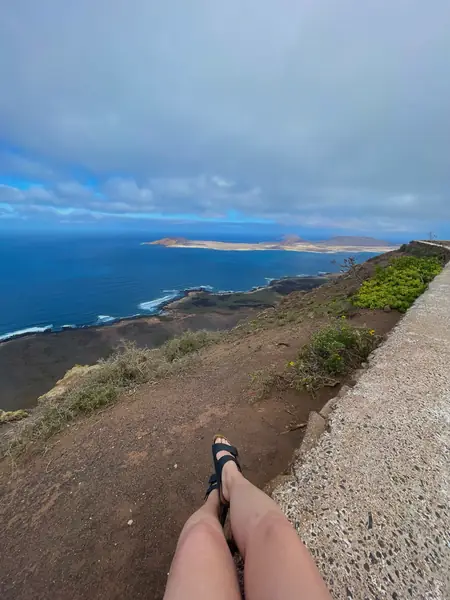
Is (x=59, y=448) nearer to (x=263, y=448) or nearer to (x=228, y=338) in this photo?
(x=263, y=448)

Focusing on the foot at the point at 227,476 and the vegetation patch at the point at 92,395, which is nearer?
the foot at the point at 227,476

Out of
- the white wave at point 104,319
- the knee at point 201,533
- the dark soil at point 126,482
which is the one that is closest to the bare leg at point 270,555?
the knee at point 201,533

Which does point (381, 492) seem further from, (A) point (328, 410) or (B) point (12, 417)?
(B) point (12, 417)

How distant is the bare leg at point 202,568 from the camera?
136cm

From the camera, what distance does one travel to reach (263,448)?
3354 millimetres

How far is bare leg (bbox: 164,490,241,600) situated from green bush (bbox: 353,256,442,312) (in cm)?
701

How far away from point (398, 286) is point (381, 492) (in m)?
7.49

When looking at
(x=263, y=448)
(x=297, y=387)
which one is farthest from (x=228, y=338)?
(x=263, y=448)

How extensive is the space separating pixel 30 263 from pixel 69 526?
80582 millimetres

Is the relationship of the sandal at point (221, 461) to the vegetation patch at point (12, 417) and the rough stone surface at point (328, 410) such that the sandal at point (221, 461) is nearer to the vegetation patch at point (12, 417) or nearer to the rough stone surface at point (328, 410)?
the rough stone surface at point (328, 410)

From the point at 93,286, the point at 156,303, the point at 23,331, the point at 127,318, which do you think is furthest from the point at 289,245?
the point at 23,331

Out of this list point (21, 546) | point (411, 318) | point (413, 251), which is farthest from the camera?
point (413, 251)

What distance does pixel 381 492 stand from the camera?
207 centimetres

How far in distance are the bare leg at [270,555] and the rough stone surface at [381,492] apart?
283 mm
